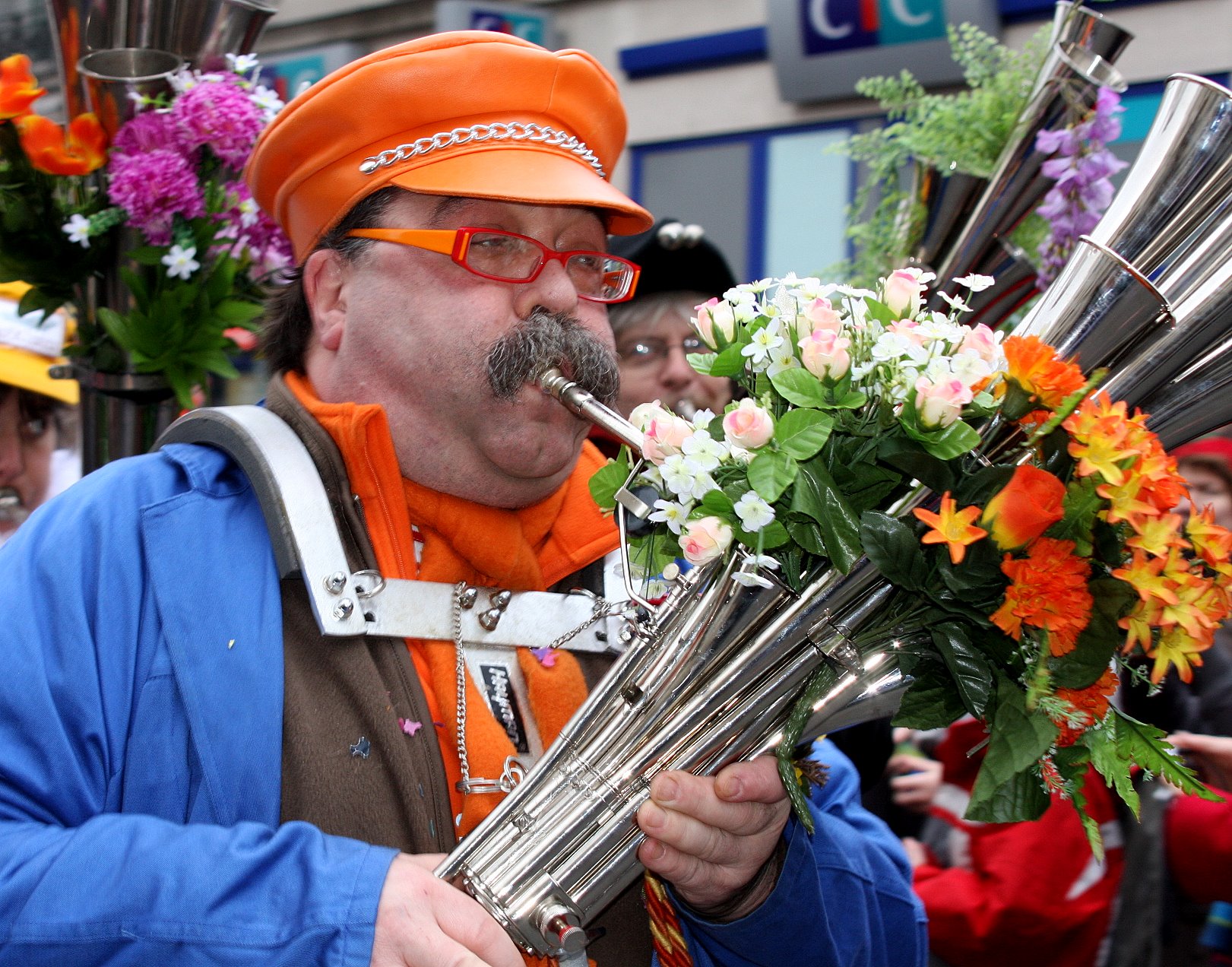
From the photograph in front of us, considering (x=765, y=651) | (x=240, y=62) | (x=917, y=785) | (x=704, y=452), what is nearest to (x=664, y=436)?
(x=704, y=452)

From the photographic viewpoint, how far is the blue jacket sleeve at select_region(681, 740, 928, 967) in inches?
68.3

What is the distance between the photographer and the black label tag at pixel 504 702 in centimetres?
185

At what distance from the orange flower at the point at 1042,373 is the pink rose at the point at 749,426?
0.28 metres

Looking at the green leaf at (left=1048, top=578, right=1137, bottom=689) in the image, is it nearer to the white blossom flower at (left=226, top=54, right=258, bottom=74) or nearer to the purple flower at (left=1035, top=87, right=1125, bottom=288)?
the purple flower at (left=1035, top=87, right=1125, bottom=288)

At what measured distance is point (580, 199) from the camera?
183 centimetres

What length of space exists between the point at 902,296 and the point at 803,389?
0.64ft

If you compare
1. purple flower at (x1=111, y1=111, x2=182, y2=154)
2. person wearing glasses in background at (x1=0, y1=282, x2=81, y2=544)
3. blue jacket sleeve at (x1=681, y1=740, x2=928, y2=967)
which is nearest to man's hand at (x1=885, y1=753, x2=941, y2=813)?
blue jacket sleeve at (x1=681, y1=740, x2=928, y2=967)

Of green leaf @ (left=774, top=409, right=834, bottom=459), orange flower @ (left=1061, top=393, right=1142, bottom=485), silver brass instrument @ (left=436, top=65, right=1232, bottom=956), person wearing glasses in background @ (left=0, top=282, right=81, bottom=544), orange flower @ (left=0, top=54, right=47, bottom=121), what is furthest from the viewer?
person wearing glasses in background @ (left=0, top=282, right=81, bottom=544)

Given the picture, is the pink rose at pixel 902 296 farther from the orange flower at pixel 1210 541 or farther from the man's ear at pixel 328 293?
the man's ear at pixel 328 293

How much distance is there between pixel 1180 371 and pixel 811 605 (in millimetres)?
532

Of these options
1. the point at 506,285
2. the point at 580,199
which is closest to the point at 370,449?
the point at 506,285

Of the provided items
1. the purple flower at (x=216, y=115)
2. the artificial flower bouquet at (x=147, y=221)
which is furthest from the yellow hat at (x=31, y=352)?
the purple flower at (x=216, y=115)

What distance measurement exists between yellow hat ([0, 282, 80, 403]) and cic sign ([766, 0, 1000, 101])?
5.13 meters

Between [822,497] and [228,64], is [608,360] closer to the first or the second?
[822,497]
